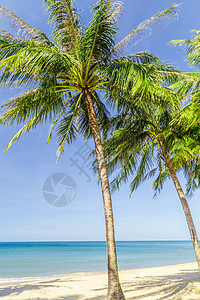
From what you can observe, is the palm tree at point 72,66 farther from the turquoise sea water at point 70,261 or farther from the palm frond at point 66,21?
the turquoise sea water at point 70,261

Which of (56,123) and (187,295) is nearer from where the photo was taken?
(187,295)

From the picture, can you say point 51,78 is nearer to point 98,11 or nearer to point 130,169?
→ point 98,11

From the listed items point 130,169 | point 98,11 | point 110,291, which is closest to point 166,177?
point 130,169

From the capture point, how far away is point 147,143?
7.96m

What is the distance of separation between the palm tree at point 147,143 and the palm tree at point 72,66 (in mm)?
985

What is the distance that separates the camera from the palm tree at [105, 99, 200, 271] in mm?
6480

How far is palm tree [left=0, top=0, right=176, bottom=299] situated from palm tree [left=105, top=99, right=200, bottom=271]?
99 centimetres

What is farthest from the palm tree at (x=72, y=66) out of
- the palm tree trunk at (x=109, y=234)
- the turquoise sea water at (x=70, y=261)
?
the turquoise sea water at (x=70, y=261)

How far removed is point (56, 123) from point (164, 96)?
129 inches

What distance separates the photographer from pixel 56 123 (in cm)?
697

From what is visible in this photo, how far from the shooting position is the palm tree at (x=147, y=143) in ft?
21.3

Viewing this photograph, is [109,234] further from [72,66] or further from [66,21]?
[66,21]

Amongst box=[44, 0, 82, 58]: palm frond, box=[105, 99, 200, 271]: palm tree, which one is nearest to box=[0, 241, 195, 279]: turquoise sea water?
box=[105, 99, 200, 271]: palm tree

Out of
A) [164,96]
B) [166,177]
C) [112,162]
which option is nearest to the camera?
[164,96]
